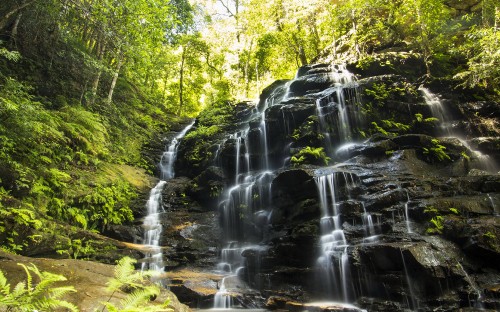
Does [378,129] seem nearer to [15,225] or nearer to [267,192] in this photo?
[267,192]

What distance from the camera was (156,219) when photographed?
11234 millimetres

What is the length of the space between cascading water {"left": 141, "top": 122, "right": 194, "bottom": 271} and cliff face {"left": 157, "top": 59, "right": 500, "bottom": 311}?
0.34m

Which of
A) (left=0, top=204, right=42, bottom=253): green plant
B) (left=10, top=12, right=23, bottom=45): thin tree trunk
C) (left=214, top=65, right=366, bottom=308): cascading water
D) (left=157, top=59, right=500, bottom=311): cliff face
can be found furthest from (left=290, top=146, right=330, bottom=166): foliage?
(left=10, top=12, right=23, bottom=45): thin tree trunk

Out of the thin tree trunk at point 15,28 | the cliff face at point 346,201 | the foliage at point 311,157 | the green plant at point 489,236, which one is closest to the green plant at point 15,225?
the cliff face at point 346,201

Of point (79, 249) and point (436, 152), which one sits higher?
point (436, 152)

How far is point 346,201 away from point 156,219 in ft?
22.4

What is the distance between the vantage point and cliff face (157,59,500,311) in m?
6.73

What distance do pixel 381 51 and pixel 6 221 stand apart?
1857 centimetres

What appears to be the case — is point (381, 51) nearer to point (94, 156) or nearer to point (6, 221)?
point (94, 156)

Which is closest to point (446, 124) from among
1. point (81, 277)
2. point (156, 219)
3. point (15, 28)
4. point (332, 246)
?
point (332, 246)

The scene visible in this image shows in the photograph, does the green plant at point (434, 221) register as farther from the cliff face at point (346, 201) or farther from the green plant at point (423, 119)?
the green plant at point (423, 119)

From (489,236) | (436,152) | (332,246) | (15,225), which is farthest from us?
(436,152)

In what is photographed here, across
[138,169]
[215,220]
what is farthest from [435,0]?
[138,169]

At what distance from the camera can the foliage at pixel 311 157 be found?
1180 cm
